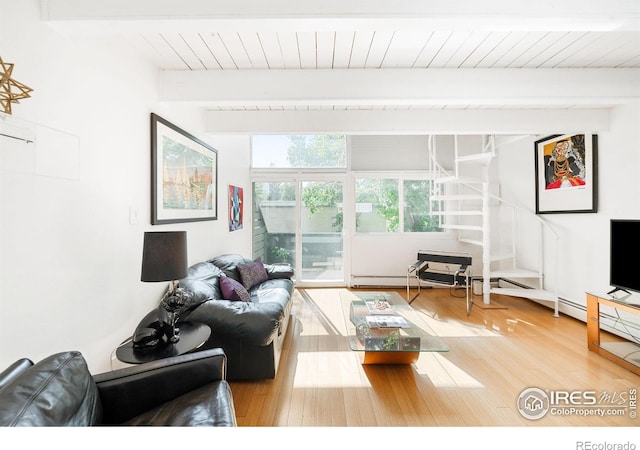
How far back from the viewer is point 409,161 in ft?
16.9

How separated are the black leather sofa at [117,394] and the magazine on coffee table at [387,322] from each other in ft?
4.78

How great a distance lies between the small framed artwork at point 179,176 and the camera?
7.45 ft

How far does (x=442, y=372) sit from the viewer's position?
2346 millimetres

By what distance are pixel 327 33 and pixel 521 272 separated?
418cm

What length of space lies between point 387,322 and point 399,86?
2.00m

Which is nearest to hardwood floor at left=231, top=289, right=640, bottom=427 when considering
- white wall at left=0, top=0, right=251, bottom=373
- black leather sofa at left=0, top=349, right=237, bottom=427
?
black leather sofa at left=0, top=349, right=237, bottom=427

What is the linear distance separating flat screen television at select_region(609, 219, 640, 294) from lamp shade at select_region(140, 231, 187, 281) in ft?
12.0

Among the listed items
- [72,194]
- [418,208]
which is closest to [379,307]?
[72,194]

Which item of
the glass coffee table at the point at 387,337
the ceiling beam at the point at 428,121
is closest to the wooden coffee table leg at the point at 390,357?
the glass coffee table at the point at 387,337

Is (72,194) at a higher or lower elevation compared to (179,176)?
lower

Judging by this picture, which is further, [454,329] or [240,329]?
[454,329]

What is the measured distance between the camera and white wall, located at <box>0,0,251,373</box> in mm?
1232

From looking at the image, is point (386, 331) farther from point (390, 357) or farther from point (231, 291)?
point (231, 291)

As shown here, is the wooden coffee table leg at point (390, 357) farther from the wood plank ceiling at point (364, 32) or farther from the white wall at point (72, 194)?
the wood plank ceiling at point (364, 32)
